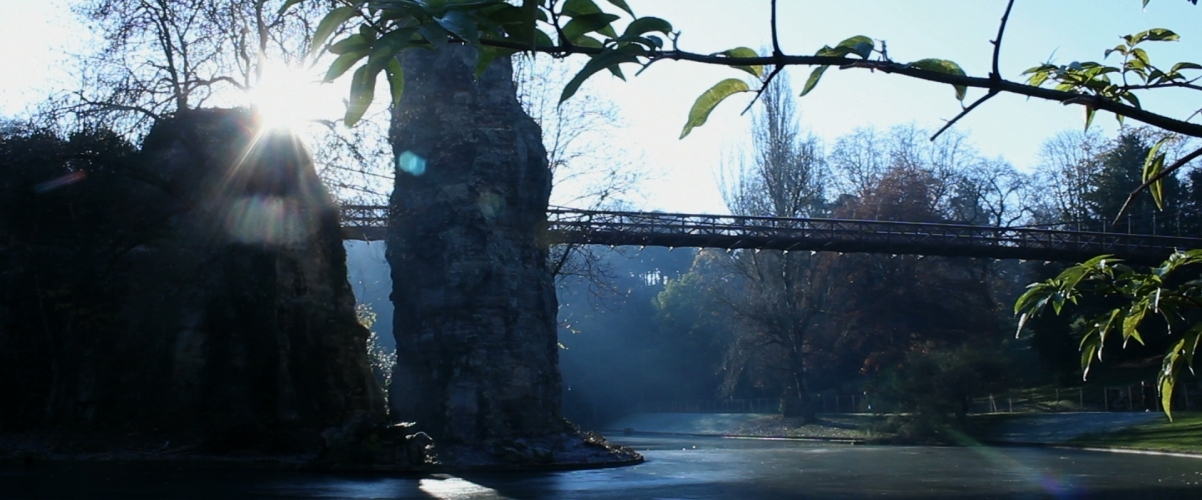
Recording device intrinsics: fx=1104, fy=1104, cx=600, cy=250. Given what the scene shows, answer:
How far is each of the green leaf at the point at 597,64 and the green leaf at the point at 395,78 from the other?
348mm

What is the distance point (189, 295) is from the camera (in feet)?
65.1

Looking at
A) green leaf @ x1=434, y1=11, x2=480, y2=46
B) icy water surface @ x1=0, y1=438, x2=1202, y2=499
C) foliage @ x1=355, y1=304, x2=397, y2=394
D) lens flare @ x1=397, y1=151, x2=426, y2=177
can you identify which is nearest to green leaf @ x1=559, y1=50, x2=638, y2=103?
green leaf @ x1=434, y1=11, x2=480, y2=46

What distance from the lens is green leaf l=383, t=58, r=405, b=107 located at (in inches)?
88.4

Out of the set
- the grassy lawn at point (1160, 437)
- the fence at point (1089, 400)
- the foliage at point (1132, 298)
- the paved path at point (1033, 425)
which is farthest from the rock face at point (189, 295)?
the fence at point (1089, 400)

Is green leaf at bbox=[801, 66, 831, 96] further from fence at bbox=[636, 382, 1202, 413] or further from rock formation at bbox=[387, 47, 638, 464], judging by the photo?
fence at bbox=[636, 382, 1202, 413]

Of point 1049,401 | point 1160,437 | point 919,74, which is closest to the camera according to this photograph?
point 919,74

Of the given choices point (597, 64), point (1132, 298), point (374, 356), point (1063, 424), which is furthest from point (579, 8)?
point (1063, 424)

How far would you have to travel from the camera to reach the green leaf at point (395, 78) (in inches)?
88.4

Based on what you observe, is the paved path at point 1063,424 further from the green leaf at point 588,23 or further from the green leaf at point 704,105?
the green leaf at point 588,23

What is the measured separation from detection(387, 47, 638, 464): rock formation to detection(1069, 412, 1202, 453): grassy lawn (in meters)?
14.3

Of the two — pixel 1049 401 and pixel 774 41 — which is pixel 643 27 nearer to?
pixel 774 41

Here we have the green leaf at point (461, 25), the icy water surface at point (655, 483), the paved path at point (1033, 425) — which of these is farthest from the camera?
the paved path at point (1033, 425)

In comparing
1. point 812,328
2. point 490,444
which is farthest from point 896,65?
point 812,328

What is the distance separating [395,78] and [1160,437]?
31261 millimetres
